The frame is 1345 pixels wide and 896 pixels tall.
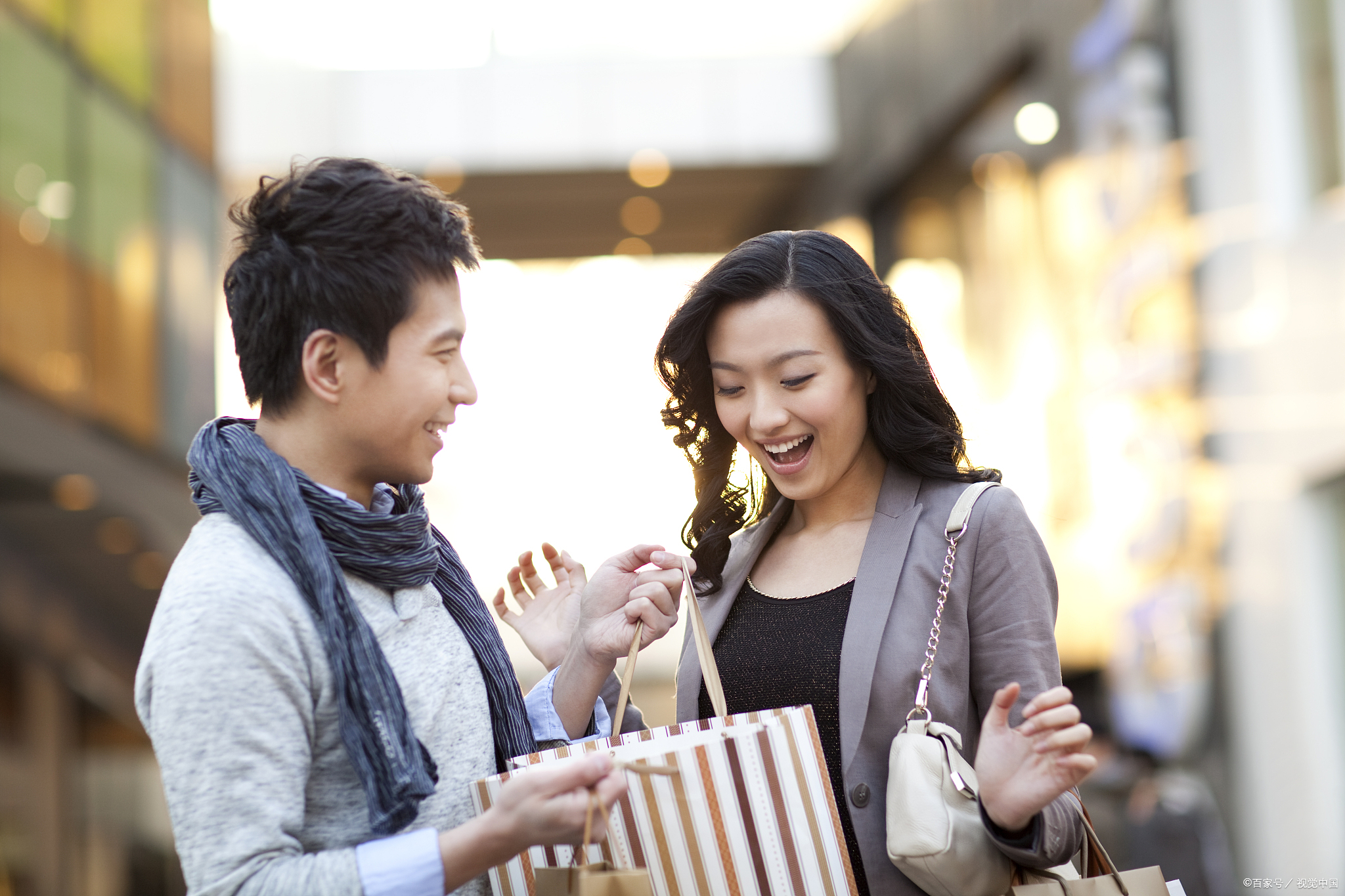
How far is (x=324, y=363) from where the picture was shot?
185 cm

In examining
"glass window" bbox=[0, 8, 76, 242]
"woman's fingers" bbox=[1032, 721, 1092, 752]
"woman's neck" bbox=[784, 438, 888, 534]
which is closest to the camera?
"woman's fingers" bbox=[1032, 721, 1092, 752]

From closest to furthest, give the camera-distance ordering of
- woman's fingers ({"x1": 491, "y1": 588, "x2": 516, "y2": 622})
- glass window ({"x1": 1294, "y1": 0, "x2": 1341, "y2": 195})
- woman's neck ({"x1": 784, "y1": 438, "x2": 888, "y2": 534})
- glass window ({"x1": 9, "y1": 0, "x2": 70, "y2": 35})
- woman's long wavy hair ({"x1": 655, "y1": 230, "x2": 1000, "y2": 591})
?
woman's long wavy hair ({"x1": 655, "y1": 230, "x2": 1000, "y2": 591}) < woman's neck ({"x1": 784, "y1": 438, "x2": 888, "y2": 534}) < woman's fingers ({"x1": 491, "y1": 588, "x2": 516, "y2": 622}) < glass window ({"x1": 1294, "y1": 0, "x2": 1341, "y2": 195}) < glass window ({"x1": 9, "y1": 0, "x2": 70, "y2": 35})

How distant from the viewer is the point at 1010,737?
1.90m

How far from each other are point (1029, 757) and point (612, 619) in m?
0.78

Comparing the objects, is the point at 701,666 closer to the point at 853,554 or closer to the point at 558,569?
the point at 853,554

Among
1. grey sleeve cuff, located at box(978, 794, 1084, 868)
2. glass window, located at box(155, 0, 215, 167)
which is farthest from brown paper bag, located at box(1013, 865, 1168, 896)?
glass window, located at box(155, 0, 215, 167)

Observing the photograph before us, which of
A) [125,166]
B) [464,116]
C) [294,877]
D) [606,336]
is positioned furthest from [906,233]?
[294,877]

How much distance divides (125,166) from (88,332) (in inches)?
66.2

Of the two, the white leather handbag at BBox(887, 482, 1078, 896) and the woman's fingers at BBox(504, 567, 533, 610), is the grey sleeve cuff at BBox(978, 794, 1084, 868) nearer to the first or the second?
the white leather handbag at BBox(887, 482, 1078, 896)

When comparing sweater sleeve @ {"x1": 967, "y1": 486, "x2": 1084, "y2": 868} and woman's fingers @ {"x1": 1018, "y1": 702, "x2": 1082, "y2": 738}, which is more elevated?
sweater sleeve @ {"x1": 967, "y1": 486, "x2": 1084, "y2": 868}

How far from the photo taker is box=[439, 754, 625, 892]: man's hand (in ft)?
5.34

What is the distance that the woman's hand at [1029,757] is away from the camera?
6.00 ft

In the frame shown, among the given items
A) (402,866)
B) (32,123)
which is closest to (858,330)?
(402,866)

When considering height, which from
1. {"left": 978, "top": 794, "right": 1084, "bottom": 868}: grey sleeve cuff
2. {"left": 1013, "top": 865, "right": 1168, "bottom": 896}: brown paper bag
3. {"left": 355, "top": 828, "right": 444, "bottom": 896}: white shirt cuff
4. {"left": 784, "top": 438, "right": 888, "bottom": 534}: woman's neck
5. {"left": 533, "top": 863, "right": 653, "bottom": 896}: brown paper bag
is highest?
{"left": 784, "top": 438, "right": 888, "bottom": 534}: woman's neck
